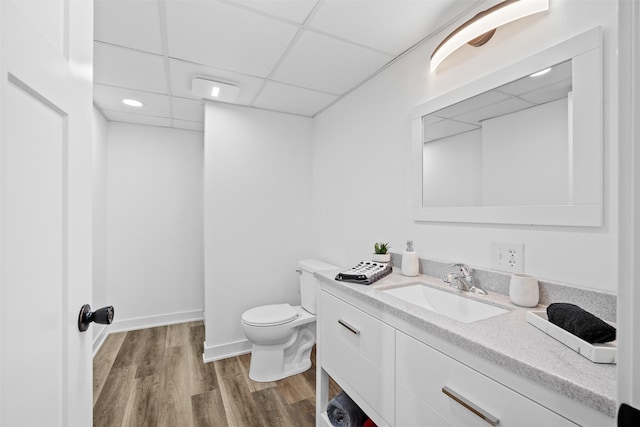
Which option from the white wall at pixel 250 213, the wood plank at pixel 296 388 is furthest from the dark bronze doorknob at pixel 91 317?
the white wall at pixel 250 213

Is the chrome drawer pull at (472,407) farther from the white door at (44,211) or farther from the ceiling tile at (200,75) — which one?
the ceiling tile at (200,75)

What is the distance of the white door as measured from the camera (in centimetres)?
49

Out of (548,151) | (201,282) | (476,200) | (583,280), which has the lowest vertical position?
(201,282)

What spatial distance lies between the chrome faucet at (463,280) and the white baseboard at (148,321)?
2960mm

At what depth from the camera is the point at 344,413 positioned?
1478mm

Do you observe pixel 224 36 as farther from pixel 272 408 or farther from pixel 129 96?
pixel 272 408

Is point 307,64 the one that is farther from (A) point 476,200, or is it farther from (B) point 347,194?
(A) point 476,200

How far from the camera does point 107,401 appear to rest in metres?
1.90

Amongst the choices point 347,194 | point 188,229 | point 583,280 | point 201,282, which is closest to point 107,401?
point 201,282

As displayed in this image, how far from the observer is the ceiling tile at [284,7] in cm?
135

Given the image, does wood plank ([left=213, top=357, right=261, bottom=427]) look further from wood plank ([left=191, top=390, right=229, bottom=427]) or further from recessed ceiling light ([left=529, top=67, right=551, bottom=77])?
recessed ceiling light ([left=529, top=67, right=551, bottom=77])

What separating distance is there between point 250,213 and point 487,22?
2.16 metres

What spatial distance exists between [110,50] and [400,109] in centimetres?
176

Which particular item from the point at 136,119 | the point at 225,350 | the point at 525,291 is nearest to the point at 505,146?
the point at 525,291
